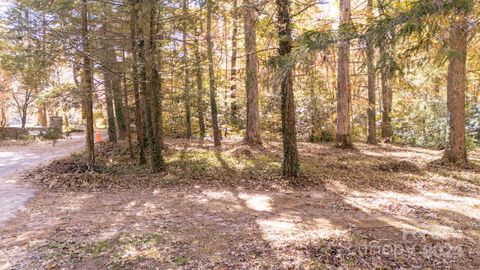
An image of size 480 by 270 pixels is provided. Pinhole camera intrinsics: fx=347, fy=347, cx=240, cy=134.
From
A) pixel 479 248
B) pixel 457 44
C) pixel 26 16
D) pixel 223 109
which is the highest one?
pixel 26 16

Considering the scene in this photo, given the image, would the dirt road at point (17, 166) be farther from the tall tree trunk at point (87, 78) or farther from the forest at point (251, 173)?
the tall tree trunk at point (87, 78)

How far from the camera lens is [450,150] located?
1010cm

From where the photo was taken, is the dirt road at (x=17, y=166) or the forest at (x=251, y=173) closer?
the forest at (x=251, y=173)

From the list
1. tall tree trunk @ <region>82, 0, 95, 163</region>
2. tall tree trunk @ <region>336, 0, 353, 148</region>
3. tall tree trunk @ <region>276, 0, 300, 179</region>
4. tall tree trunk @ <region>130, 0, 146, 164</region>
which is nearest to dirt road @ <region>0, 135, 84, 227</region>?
tall tree trunk @ <region>82, 0, 95, 163</region>

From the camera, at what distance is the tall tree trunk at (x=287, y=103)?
712 cm

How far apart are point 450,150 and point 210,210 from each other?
25.4ft

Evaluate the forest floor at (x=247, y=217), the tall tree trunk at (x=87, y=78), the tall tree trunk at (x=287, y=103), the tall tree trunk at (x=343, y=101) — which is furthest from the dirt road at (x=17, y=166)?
the tall tree trunk at (x=343, y=101)

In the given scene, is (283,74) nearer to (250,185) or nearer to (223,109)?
(250,185)

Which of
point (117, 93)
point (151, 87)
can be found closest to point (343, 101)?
point (151, 87)

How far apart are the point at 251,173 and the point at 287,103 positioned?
2287mm

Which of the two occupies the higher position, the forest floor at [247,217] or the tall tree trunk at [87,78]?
the tall tree trunk at [87,78]

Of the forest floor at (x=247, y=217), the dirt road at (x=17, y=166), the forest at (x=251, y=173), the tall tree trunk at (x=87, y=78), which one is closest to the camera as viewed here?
the forest floor at (x=247, y=217)

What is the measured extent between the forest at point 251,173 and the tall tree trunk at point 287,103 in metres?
0.03

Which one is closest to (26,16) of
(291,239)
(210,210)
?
(210,210)
